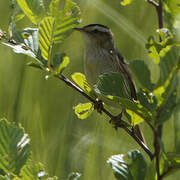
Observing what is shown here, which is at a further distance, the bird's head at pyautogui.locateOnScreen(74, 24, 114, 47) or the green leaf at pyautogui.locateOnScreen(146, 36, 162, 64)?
the bird's head at pyautogui.locateOnScreen(74, 24, 114, 47)

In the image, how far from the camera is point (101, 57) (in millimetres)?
1627

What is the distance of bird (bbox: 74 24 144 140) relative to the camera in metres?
1.53

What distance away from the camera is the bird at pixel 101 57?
1530 millimetres

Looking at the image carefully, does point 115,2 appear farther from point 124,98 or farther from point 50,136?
point 124,98

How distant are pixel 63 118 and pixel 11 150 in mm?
930

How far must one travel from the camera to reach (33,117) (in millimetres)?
1394

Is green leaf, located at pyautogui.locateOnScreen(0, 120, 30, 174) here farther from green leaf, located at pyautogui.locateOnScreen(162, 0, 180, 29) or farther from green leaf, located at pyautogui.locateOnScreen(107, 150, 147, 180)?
green leaf, located at pyautogui.locateOnScreen(162, 0, 180, 29)

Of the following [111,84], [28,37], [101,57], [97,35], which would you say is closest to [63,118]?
[101,57]

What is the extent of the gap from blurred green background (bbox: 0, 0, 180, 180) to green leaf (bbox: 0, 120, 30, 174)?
739 millimetres

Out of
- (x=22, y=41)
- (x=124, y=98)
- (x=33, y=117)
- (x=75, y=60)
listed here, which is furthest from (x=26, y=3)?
(x=75, y=60)

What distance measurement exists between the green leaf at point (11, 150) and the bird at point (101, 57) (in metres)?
0.86

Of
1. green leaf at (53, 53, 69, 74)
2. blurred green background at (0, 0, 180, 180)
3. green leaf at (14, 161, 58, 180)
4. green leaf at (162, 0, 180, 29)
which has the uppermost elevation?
green leaf at (162, 0, 180, 29)

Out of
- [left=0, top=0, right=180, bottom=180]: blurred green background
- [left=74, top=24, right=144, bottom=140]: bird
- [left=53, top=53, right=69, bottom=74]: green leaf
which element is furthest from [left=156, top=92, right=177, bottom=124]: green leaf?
[left=74, top=24, right=144, bottom=140]: bird

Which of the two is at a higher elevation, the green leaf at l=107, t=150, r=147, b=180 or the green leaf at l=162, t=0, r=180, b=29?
the green leaf at l=162, t=0, r=180, b=29
